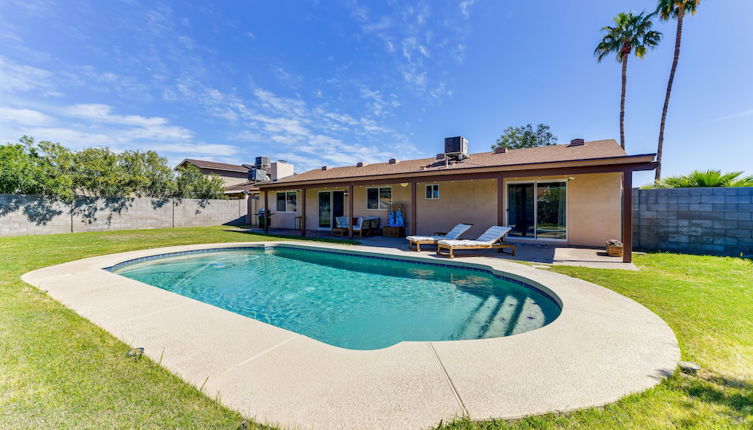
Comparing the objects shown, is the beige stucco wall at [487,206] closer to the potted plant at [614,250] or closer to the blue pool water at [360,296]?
the potted plant at [614,250]

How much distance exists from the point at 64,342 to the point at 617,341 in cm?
539

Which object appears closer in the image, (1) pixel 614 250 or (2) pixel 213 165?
(1) pixel 614 250

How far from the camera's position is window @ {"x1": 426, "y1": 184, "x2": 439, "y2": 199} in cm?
1230

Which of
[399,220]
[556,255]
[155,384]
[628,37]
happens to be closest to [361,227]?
[399,220]

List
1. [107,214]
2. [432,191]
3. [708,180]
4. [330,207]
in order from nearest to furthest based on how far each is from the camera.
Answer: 1. [708,180]
2. [432,191]
3. [330,207]
4. [107,214]

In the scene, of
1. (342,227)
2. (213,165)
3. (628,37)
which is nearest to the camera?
(342,227)

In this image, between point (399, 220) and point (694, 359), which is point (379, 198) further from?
point (694, 359)

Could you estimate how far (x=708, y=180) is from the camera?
29.3ft

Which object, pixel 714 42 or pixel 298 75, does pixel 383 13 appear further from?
pixel 714 42

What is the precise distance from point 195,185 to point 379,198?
13.8 metres

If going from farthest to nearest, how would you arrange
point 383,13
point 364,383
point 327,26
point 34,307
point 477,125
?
point 477,125 → point 327,26 → point 383,13 → point 34,307 → point 364,383

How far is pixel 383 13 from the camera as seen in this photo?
1188 centimetres

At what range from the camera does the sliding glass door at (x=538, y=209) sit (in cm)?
1002

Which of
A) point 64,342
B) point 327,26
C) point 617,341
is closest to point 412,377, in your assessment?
point 617,341
